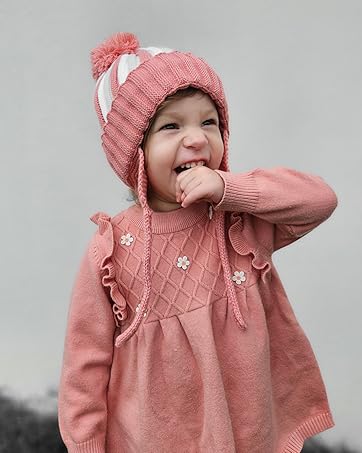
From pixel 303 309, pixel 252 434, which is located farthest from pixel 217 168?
A: pixel 303 309

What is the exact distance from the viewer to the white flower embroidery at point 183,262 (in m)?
1.29

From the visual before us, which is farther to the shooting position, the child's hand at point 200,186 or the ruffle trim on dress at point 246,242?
the ruffle trim on dress at point 246,242

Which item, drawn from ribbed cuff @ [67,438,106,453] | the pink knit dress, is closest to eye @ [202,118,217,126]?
the pink knit dress

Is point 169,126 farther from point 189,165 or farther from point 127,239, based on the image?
point 127,239

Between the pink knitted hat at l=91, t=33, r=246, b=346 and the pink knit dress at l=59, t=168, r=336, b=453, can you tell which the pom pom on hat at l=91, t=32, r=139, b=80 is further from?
the pink knit dress at l=59, t=168, r=336, b=453

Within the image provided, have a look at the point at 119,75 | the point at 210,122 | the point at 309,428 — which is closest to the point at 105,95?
the point at 119,75

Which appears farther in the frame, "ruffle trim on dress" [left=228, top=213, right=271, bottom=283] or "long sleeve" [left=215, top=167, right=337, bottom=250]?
"ruffle trim on dress" [left=228, top=213, right=271, bottom=283]

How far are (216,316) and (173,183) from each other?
9.9 inches

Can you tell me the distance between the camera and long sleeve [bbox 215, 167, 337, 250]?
3.92ft

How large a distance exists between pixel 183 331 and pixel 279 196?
0.98ft

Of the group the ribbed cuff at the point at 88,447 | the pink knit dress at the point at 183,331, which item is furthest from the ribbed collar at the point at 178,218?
the ribbed cuff at the point at 88,447

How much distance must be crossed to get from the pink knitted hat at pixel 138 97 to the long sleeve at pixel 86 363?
0.06m

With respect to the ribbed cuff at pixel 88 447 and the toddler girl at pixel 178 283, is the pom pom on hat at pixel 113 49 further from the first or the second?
the ribbed cuff at pixel 88 447

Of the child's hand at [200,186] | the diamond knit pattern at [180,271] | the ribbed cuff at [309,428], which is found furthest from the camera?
the ribbed cuff at [309,428]
